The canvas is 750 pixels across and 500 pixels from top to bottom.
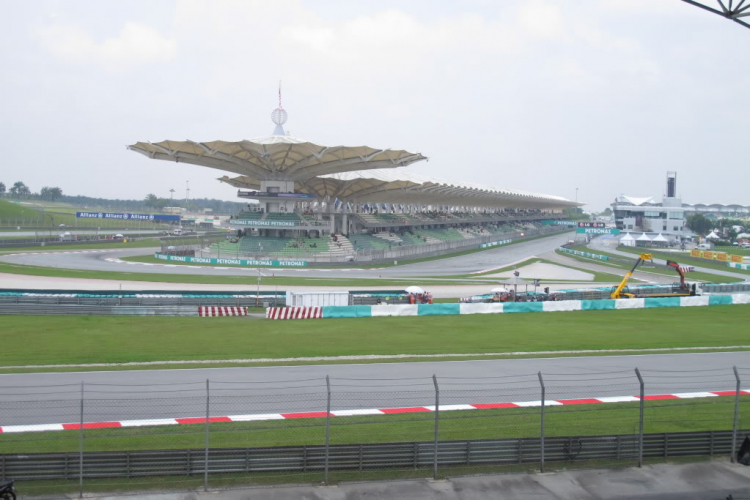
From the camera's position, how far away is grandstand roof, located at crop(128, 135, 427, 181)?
222 ft

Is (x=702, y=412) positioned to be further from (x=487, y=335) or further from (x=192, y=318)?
(x=192, y=318)

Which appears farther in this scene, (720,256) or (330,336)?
(720,256)

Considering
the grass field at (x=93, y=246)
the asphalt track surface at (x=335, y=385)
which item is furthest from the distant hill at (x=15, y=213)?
the asphalt track surface at (x=335, y=385)

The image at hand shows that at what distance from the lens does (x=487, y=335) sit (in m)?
27.8

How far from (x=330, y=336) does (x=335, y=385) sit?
964cm

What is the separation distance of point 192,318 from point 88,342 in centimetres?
763

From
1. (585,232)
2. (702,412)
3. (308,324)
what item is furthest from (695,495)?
(585,232)

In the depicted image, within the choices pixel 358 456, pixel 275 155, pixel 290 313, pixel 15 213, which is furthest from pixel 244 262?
pixel 15 213

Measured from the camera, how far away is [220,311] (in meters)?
33.3

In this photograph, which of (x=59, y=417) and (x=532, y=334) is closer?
(x=59, y=417)

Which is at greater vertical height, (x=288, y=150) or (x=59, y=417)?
(x=288, y=150)

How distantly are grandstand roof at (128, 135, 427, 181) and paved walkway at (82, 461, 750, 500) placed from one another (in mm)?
57661

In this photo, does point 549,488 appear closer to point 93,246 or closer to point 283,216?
point 283,216

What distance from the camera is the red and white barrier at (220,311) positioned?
3291 centimetres
